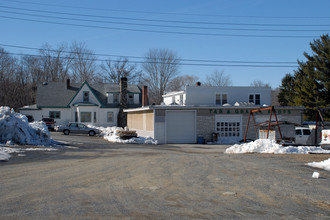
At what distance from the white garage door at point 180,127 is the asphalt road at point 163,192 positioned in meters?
19.5

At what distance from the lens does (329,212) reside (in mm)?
7211

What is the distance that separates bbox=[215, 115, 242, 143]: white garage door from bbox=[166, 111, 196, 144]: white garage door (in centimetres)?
251

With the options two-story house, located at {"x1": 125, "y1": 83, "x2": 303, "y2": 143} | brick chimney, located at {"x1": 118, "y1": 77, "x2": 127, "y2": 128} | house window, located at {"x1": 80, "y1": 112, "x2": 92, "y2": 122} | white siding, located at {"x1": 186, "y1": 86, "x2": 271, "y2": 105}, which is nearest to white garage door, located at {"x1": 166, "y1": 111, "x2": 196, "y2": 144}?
two-story house, located at {"x1": 125, "y1": 83, "x2": 303, "y2": 143}

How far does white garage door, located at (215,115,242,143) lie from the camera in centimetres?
3403

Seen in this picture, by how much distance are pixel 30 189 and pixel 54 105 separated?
137 ft

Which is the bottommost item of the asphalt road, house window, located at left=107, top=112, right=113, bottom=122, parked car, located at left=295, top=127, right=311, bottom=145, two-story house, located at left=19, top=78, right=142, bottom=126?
the asphalt road

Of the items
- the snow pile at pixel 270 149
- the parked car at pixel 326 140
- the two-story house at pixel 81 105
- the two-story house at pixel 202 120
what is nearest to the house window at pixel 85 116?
the two-story house at pixel 81 105

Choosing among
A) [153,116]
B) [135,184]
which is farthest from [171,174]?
[153,116]

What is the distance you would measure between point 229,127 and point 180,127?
5.00 meters

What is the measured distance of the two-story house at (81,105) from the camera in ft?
Result: 160

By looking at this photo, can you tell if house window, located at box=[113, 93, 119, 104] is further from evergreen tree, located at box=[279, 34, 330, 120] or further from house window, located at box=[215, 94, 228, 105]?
evergreen tree, located at box=[279, 34, 330, 120]

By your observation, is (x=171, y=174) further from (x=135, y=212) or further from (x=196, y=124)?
(x=196, y=124)

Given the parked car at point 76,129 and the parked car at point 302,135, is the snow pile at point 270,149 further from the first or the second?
the parked car at point 76,129

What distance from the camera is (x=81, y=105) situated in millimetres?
48406
